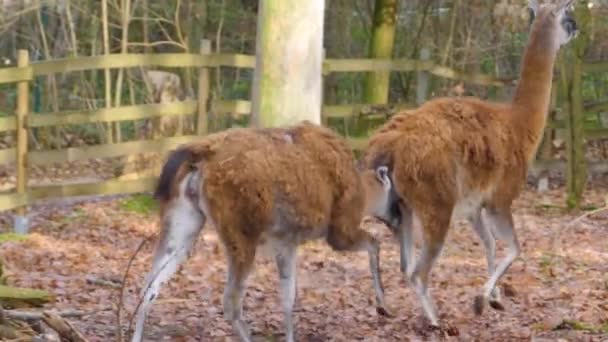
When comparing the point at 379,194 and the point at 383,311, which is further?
the point at 383,311

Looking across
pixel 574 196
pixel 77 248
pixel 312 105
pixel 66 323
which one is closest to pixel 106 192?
pixel 77 248

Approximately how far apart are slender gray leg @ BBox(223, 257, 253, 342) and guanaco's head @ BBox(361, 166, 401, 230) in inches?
47.5

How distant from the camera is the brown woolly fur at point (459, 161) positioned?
26.7 ft

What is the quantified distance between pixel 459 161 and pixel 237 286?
1.99 metres

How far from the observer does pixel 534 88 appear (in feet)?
29.6

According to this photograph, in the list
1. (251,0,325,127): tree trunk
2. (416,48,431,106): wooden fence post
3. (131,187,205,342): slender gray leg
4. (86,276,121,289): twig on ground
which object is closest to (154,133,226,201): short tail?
(131,187,205,342): slender gray leg

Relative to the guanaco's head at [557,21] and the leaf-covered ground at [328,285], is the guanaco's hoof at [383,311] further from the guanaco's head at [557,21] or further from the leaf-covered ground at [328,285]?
the guanaco's head at [557,21]

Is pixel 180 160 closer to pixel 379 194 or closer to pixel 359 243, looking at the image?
pixel 359 243

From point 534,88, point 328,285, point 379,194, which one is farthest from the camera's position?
point 328,285

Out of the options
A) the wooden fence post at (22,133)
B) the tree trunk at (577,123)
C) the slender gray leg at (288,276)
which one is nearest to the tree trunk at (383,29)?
the tree trunk at (577,123)

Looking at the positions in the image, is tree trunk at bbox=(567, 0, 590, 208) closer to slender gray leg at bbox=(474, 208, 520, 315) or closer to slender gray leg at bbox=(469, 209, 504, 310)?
slender gray leg at bbox=(469, 209, 504, 310)

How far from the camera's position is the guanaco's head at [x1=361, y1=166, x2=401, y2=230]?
26.2ft

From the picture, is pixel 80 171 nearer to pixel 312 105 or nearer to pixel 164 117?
pixel 164 117

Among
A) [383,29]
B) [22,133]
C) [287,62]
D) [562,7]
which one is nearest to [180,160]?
[562,7]
